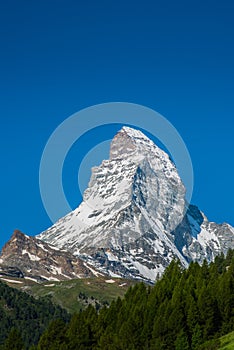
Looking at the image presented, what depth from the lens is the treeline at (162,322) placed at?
135 m

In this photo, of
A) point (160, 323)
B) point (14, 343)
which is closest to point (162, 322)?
point (160, 323)

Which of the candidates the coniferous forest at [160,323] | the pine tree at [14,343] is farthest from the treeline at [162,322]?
the pine tree at [14,343]

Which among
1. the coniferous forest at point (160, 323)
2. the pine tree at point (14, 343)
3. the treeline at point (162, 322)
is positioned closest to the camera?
the treeline at point (162, 322)

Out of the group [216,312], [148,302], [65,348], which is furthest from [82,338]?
[216,312]

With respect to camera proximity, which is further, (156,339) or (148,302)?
(148,302)

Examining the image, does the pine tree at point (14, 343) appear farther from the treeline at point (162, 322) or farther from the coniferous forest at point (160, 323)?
the treeline at point (162, 322)

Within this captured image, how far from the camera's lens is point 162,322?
448 feet

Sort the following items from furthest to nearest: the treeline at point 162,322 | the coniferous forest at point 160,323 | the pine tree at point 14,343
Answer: the pine tree at point 14,343 → the coniferous forest at point 160,323 → the treeline at point 162,322

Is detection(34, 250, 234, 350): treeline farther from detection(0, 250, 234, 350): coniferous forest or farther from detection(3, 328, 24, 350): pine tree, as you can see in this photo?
detection(3, 328, 24, 350): pine tree

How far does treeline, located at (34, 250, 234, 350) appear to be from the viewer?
13500cm

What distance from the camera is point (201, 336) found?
134250mm

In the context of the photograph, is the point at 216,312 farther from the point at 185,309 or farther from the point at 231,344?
the point at 231,344

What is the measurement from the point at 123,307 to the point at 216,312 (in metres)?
24.9

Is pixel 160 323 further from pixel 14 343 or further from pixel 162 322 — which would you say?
pixel 14 343
